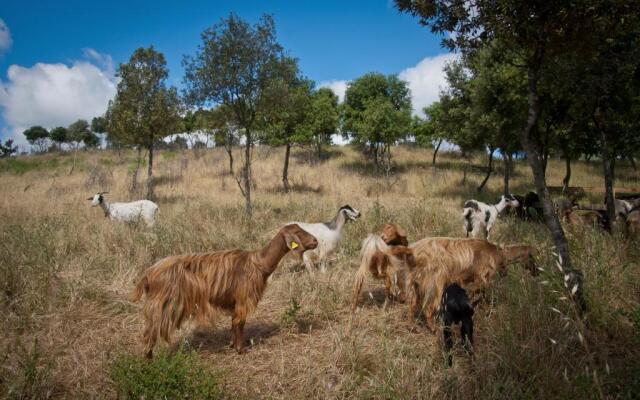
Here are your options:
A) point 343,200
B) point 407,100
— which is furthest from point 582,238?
point 407,100

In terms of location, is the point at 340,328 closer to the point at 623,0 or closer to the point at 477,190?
the point at 623,0

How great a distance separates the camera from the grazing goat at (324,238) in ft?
23.7

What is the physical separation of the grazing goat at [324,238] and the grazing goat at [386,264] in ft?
6.26

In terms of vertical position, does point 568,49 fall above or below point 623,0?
below

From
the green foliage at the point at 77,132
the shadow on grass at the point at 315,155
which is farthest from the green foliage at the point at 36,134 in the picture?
the shadow on grass at the point at 315,155

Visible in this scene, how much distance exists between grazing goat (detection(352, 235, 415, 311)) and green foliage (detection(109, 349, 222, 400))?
230cm

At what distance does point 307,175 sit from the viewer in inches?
969

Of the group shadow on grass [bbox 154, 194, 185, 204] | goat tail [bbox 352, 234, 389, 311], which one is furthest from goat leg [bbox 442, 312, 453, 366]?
shadow on grass [bbox 154, 194, 185, 204]

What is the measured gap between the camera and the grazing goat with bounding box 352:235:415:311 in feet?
15.3

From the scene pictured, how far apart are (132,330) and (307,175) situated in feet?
66.4

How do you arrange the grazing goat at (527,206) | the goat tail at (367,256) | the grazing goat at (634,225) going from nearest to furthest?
1. the goat tail at (367,256)
2. the grazing goat at (634,225)
3. the grazing goat at (527,206)

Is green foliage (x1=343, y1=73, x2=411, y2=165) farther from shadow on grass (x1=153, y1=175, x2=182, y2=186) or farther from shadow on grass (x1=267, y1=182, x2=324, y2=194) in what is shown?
shadow on grass (x1=153, y1=175, x2=182, y2=186)

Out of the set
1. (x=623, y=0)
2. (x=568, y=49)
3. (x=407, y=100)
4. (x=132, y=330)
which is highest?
(x=407, y=100)

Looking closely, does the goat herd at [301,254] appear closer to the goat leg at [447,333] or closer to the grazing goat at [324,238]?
the goat leg at [447,333]
